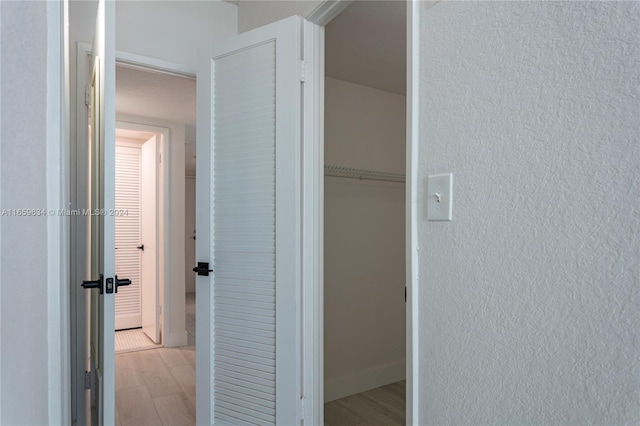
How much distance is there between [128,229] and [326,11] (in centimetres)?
359

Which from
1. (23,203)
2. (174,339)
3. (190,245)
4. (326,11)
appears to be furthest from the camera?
(190,245)

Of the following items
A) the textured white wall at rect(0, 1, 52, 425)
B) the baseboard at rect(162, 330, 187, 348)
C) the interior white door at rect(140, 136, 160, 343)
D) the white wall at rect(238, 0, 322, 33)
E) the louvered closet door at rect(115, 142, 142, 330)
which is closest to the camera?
the textured white wall at rect(0, 1, 52, 425)

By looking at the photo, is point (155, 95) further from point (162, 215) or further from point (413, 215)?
point (413, 215)

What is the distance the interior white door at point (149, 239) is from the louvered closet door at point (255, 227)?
7.53 ft

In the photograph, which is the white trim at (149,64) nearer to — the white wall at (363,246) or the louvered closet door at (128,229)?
the white wall at (363,246)

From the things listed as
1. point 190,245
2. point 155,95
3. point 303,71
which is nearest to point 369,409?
point 303,71

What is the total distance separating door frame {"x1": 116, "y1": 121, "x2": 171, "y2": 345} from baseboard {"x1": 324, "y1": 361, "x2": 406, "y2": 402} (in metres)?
2.01

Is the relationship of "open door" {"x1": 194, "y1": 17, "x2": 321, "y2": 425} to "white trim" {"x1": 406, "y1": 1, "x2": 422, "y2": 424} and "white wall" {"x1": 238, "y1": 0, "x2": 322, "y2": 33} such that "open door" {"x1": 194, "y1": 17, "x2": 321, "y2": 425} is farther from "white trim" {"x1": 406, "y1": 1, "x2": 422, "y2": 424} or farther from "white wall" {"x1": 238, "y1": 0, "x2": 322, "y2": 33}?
"white trim" {"x1": 406, "y1": 1, "x2": 422, "y2": 424}

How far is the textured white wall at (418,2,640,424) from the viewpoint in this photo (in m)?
0.79

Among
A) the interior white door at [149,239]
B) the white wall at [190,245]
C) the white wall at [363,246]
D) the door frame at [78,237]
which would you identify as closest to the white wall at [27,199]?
the door frame at [78,237]

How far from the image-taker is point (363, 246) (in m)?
3.17

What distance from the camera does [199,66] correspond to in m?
2.19

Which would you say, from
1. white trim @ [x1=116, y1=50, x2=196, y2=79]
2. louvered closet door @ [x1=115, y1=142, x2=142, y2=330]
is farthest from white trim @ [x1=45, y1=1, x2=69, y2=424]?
louvered closet door @ [x1=115, y1=142, x2=142, y2=330]

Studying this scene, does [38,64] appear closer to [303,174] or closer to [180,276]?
[303,174]
